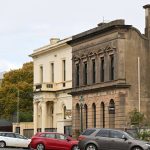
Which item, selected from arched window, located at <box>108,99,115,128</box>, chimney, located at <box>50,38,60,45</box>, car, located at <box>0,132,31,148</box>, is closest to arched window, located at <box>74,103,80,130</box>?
arched window, located at <box>108,99,115,128</box>

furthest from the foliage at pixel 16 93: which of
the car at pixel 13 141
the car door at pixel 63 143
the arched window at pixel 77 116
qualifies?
the car door at pixel 63 143

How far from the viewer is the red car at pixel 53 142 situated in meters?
42.7

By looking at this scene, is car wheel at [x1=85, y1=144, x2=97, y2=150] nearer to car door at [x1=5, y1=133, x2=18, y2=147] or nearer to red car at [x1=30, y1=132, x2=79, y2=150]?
red car at [x1=30, y1=132, x2=79, y2=150]

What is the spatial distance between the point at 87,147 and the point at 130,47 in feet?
72.1

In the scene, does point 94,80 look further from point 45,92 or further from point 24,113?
point 24,113

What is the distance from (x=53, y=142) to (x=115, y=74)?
17228 mm

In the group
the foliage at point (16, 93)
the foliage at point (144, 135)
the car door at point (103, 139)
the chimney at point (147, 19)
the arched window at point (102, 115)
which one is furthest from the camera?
the foliage at point (16, 93)

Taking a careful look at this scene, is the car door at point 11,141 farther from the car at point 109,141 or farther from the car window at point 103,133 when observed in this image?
the car window at point 103,133

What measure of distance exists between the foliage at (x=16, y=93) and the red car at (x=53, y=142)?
2125 inches

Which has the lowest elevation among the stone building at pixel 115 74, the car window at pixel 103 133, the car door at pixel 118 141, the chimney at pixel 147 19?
the car door at pixel 118 141

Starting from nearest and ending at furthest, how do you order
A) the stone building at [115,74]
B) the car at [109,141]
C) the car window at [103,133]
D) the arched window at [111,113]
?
1. the car at [109,141]
2. the car window at [103,133]
3. the stone building at [115,74]
4. the arched window at [111,113]

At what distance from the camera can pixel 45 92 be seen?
7362cm

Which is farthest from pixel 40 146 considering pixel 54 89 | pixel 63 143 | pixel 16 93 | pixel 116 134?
pixel 16 93

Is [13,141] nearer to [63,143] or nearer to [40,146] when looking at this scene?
[40,146]
